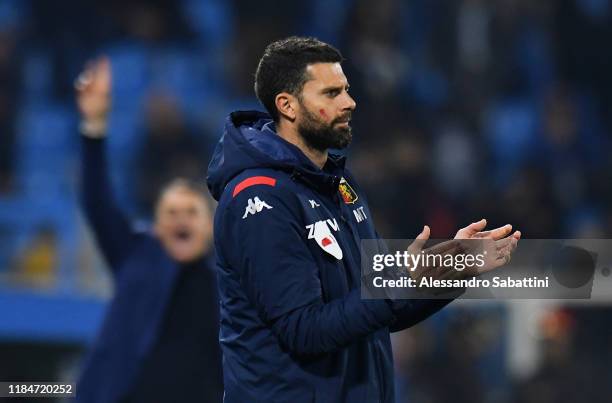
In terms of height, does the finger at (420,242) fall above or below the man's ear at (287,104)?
below

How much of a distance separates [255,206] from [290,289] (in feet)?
0.74

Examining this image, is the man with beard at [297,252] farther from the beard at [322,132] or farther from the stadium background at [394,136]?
the stadium background at [394,136]

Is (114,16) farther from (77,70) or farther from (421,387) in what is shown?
(421,387)

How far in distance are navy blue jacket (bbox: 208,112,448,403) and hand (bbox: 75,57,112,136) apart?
1.73 m

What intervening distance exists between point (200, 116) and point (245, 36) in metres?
→ 1.02

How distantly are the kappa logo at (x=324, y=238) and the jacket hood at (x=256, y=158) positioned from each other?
135mm

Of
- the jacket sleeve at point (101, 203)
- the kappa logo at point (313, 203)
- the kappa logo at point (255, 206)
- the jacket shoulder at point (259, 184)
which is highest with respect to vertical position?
the jacket shoulder at point (259, 184)

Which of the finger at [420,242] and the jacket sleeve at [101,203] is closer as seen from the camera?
the finger at [420,242]

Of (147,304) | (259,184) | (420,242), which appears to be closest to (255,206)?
(259,184)

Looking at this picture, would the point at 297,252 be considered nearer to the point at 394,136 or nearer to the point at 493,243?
the point at 493,243

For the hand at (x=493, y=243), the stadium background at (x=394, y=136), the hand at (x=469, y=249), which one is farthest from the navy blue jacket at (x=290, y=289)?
the stadium background at (x=394, y=136)

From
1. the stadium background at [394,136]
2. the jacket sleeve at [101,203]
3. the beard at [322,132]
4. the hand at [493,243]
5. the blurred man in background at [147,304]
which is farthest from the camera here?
the stadium background at [394,136]

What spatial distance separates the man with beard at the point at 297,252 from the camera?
2934 mm

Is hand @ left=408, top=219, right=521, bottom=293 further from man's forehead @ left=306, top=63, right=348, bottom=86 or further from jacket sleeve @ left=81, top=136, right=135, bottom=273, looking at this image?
jacket sleeve @ left=81, top=136, right=135, bottom=273
